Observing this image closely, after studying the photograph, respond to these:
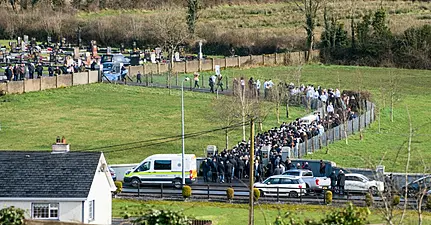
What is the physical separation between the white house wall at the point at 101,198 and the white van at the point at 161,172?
9418 mm

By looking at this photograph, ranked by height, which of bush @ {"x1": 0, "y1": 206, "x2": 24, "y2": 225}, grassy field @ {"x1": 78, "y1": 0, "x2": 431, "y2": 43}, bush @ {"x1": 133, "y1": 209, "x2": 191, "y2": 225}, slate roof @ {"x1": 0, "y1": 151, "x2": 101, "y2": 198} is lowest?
slate roof @ {"x1": 0, "y1": 151, "x2": 101, "y2": 198}

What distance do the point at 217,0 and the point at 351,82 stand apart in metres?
54.6

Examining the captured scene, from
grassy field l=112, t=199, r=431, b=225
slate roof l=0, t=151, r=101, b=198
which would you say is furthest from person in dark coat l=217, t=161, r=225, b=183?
slate roof l=0, t=151, r=101, b=198

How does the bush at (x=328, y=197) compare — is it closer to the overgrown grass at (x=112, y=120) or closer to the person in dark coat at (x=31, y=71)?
the overgrown grass at (x=112, y=120)

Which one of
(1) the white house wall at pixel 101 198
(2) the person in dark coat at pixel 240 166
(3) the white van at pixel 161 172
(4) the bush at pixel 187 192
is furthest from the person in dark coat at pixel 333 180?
(1) the white house wall at pixel 101 198

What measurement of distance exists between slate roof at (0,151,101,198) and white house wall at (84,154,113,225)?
0.31 m

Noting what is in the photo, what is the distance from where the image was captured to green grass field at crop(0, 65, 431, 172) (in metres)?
59.8

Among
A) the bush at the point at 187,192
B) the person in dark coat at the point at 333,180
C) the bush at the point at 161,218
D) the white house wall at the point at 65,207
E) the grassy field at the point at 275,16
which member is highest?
the grassy field at the point at 275,16

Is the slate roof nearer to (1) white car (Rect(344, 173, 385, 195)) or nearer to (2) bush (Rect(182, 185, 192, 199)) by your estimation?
(2) bush (Rect(182, 185, 192, 199))

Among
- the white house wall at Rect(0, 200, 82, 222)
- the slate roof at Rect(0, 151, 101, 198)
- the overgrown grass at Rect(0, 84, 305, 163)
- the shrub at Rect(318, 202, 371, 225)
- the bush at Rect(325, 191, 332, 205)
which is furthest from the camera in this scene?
the overgrown grass at Rect(0, 84, 305, 163)

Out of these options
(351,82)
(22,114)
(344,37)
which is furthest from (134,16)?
(22,114)

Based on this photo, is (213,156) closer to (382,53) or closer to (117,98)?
(117,98)

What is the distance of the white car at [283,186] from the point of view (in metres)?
47.5

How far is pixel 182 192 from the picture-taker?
157 ft
